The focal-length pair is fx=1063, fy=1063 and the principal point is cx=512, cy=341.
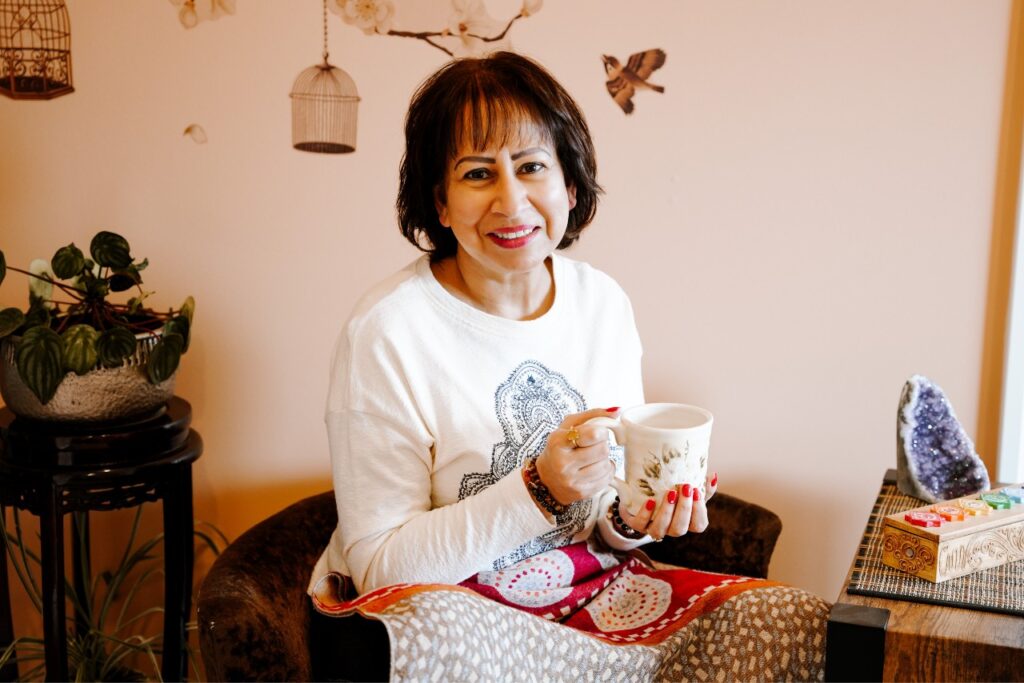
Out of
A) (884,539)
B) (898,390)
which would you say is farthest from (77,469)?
(898,390)

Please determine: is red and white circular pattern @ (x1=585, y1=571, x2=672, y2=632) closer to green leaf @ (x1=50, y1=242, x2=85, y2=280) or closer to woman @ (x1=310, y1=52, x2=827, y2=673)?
woman @ (x1=310, y1=52, x2=827, y2=673)

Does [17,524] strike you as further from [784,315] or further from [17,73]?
[784,315]

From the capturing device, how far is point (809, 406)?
199cm

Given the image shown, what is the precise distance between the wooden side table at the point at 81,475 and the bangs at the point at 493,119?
766mm

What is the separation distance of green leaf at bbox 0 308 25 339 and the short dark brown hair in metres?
0.71

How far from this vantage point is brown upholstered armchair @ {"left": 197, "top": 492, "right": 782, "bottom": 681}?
4.42 feet

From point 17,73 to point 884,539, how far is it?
→ 184cm

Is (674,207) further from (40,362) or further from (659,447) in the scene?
(40,362)

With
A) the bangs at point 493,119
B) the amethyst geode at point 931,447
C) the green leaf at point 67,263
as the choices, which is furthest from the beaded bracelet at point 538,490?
the green leaf at point 67,263

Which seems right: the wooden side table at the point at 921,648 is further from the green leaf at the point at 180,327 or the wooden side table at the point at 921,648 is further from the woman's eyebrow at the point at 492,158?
the green leaf at the point at 180,327

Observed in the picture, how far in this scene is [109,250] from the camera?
187 centimetres

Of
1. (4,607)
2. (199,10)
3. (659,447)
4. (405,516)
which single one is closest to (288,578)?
(405,516)

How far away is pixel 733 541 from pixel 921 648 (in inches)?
21.7

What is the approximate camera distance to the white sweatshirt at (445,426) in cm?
143
